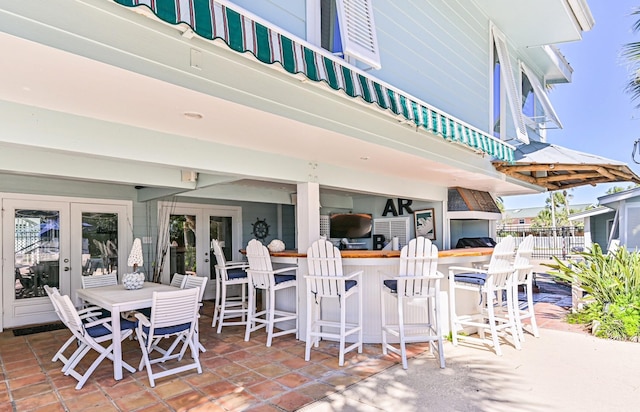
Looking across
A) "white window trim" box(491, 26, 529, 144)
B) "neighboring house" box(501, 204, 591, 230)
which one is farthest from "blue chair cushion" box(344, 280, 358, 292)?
"neighboring house" box(501, 204, 591, 230)

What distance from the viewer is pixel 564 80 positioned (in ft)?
34.7

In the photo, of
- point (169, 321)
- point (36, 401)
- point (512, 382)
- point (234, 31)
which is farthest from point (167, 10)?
point (512, 382)

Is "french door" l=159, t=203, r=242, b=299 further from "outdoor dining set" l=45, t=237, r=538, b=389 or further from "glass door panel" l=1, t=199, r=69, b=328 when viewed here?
"outdoor dining set" l=45, t=237, r=538, b=389

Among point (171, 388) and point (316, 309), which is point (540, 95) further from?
point (171, 388)

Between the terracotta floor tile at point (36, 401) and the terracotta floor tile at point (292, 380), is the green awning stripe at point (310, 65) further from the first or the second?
the terracotta floor tile at point (36, 401)

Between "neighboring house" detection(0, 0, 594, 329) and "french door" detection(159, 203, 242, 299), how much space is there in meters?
0.04

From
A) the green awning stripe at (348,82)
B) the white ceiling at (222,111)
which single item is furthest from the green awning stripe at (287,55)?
the green awning stripe at (348,82)

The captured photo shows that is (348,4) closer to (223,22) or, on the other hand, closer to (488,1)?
(223,22)

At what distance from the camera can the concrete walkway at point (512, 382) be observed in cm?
335

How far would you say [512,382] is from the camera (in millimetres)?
3814

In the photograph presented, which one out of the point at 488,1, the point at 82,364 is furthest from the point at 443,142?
the point at 82,364

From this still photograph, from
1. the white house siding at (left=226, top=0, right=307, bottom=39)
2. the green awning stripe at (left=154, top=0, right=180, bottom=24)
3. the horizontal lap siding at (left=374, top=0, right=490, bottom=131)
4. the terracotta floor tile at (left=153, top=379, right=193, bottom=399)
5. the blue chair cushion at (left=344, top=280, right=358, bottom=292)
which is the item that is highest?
the horizontal lap siding at (left=374, top=0, right=490, bottom=131)

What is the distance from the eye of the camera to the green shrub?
16.9 ft

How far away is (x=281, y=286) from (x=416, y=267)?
198 cm
